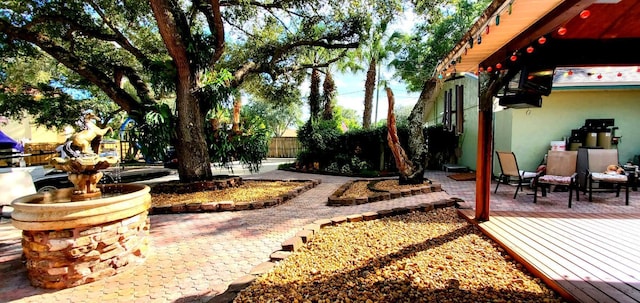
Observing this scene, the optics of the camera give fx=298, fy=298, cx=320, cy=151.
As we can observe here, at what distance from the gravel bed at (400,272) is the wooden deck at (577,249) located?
6.0 inches

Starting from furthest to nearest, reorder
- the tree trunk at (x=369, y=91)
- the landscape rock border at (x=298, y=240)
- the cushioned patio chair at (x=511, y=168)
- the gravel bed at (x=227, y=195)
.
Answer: the tree trunk at (x=369, y=91) → the gravel bed at (x=227, y=195) → the cushioned patio chair at (x=511, y=168) → the landscape rock border at (x=298, y=240)

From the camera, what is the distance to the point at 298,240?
356 centimetres

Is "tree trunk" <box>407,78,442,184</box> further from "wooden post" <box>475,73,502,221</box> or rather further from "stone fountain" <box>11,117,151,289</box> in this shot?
"stone fountain" <box>11,117,151,289</box>

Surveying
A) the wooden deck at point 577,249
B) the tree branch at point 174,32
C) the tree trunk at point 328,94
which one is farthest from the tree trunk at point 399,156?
the tree trunk at point 328,94

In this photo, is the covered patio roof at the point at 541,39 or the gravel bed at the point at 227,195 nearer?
the covered patio roof at the point at 541,39

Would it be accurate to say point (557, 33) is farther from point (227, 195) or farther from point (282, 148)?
point (282, 148)

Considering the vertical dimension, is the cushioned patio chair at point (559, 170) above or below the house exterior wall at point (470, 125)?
below

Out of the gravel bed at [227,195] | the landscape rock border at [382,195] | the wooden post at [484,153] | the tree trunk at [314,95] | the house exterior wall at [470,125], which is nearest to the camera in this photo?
the wooden post at [484,153]

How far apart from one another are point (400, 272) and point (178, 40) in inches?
276

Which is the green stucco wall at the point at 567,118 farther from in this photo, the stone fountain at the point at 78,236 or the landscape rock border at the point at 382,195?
the stone fountain at the point at 78,236

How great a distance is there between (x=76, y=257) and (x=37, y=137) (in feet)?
94.0

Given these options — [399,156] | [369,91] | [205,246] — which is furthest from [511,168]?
[369,91]

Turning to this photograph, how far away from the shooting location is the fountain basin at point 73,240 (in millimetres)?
2928

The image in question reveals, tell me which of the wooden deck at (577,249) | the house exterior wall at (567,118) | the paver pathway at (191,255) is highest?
the house exterior wall at (567,118)
